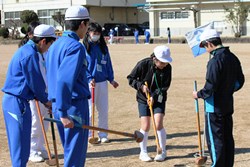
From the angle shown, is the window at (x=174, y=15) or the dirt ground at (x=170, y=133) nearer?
the dirt ground at (x=170, y=133)

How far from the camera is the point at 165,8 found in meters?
60.3

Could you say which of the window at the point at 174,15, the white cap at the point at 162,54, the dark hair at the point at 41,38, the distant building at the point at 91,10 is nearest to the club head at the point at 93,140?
the white cap at the point at 162,54

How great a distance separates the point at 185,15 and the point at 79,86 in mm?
55388

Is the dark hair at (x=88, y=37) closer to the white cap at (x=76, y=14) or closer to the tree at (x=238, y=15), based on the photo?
the white cap at (x=76, y=14)

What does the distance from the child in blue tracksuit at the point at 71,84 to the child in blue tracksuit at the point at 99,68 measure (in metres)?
3.05

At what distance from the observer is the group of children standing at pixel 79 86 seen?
446cm

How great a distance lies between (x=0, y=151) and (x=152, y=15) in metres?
55.0

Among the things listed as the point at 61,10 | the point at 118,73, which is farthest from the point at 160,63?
→ the point at 61,10

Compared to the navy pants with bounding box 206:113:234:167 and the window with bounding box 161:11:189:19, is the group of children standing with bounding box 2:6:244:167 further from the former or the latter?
the window with bounding box 161:11:189:19

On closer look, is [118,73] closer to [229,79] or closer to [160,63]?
[160,63]

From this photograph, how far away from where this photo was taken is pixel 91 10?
7169 cm

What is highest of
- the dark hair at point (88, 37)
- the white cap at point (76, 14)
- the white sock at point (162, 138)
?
the white cap at point (76, 14)

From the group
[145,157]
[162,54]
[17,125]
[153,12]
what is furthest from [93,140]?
[153,12]

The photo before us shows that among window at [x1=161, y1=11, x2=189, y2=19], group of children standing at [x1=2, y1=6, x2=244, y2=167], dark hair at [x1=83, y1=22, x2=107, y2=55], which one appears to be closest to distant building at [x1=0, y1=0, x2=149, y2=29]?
window at [x1=161, y1=11, x2=189, y2=19]
